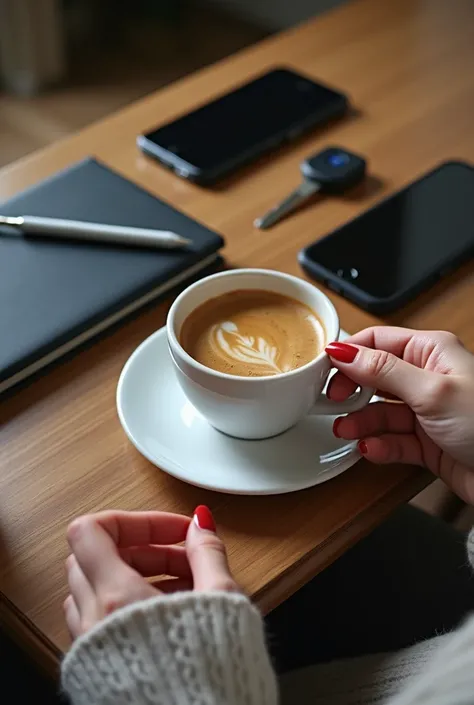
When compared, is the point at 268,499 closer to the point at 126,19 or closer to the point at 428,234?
the point at 428,234

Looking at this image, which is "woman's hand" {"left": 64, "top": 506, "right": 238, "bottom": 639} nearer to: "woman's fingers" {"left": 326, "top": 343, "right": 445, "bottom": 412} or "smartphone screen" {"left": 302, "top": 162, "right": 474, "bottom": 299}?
"woman's fingers" {"left": 326, "top": 343, "right": 445, "bottom": 412}

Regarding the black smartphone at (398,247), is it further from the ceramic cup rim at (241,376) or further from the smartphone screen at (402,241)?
the ceramic cup rim at (241,376)

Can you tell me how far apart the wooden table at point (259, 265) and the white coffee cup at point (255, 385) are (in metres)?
0.06

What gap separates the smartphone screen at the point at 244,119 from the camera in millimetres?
986

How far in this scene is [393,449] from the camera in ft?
2.23

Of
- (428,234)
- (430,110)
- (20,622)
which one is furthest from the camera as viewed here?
(430,110)

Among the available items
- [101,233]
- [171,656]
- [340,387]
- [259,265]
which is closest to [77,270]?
[101,233]

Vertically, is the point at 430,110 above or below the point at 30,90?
above

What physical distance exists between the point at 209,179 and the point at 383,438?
1.32 feet

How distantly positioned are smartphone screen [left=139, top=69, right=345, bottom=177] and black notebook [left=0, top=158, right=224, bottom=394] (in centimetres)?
11

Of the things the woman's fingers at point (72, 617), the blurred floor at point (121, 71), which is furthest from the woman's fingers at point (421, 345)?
the blurred floor at point (121, 71)

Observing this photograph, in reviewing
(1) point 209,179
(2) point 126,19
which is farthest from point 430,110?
(2) point 126,19

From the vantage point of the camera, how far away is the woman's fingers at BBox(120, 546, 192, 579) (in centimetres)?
61

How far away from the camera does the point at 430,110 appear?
108 centimetres
